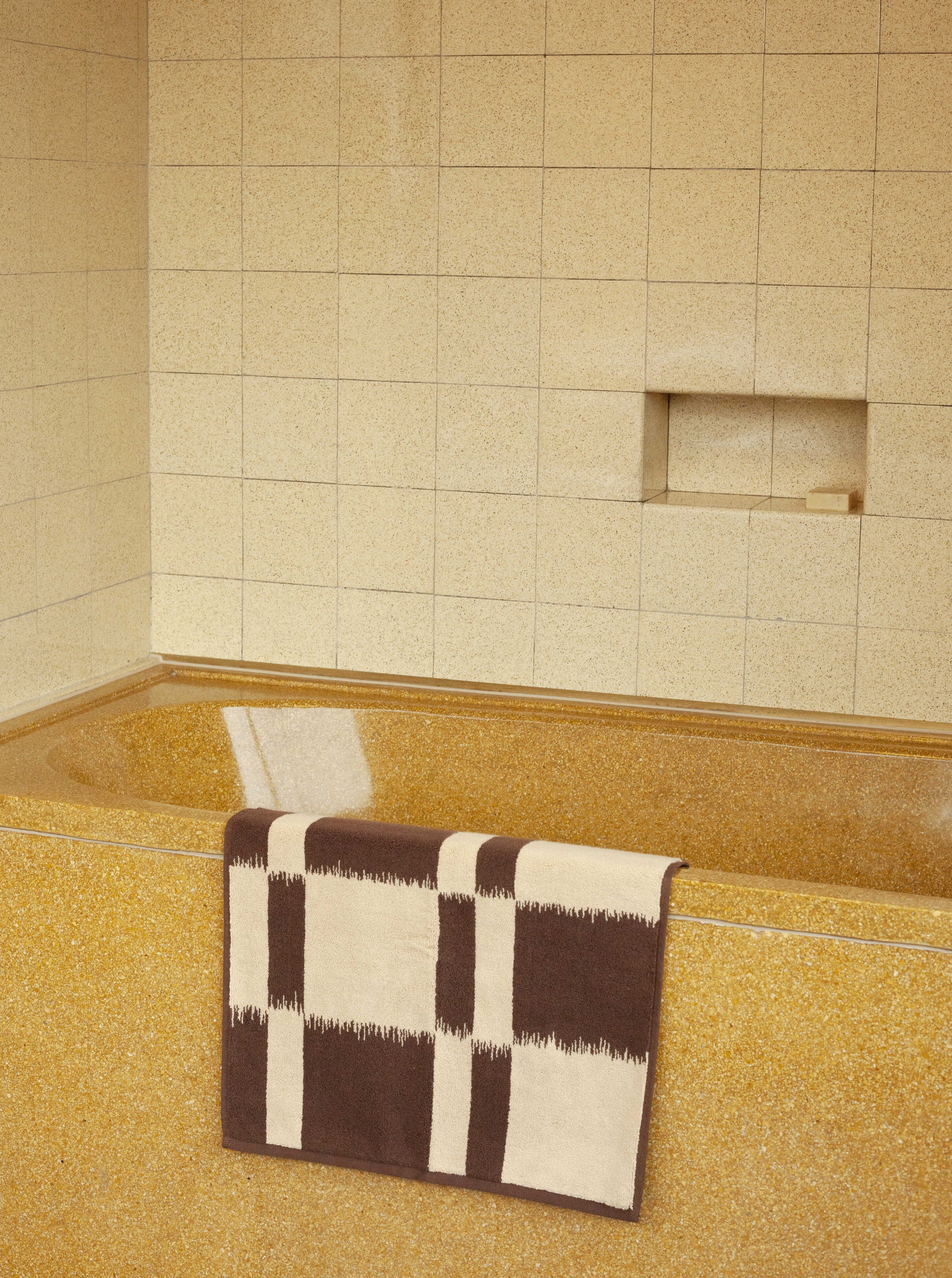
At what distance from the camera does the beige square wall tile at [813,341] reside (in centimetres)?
278

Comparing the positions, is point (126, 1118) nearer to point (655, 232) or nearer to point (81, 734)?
point (81, 734)

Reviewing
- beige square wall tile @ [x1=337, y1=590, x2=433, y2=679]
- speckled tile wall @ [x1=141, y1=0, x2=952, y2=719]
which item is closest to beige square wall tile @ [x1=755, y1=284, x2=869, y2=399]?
speckled tile wall @ [x1=141, y1=0, x2=952, y2=719]

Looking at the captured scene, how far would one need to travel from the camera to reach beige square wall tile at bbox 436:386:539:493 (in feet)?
9.92

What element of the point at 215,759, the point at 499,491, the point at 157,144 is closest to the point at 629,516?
the point at 499,491

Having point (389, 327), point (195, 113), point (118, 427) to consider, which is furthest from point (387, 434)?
point (195, 113)

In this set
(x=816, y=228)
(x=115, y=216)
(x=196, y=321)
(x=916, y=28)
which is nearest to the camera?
(x=916, y=28)

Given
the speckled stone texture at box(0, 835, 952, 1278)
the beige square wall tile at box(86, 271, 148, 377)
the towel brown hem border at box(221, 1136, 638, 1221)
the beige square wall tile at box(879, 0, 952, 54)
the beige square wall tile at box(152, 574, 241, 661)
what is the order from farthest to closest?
the beige square wall tile at box(152, 574, 241, 661) → the beige square wall tile at box(86, 271, 148, 377) → the beige square wall tile at box(879, 0, 952, 54) → the towel brown hem border at box(221, 1136, 638, 1221) → the speckled stone texture at box(0, 835, 952, 1278)

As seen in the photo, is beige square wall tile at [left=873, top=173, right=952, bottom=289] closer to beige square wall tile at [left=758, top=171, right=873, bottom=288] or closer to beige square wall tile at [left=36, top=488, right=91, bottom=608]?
beige square wall tile at [left=758, top=171, right=873, bottom=288]

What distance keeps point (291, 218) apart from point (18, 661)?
3.41 ft

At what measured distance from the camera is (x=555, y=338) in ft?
9.75

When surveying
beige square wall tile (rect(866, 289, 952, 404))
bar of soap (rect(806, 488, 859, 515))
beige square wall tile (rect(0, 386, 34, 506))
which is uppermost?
beige square wall tile (rect(866, 289, 952, 404))

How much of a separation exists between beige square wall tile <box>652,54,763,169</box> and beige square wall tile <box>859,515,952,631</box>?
711 millimetres

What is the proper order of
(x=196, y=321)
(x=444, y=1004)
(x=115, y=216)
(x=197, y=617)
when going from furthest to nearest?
(x=197, y=617) → (x=196, y=321) → (x=115, y=216) → (x=444, y=1004)

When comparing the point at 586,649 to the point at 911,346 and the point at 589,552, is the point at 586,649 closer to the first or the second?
the point at 589,552
